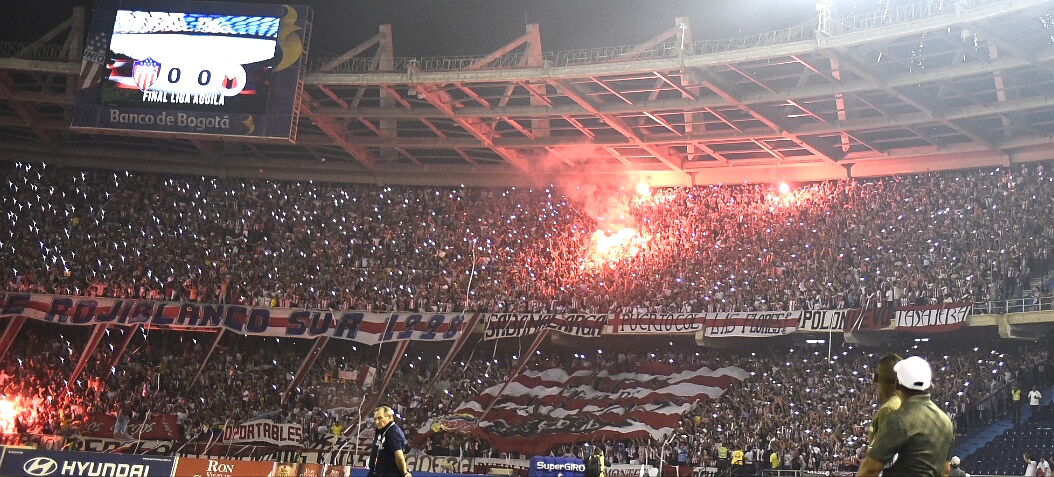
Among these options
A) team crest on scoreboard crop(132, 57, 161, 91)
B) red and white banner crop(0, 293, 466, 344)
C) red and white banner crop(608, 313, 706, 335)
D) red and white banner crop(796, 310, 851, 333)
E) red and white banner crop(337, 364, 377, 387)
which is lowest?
red and white banner crop(337, 364, 377, 387)

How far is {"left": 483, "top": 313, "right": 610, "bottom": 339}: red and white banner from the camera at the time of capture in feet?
127

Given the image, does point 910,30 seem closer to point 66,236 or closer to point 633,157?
point 633,157

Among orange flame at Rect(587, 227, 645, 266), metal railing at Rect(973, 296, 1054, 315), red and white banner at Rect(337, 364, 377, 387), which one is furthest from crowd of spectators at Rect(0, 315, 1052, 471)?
orange flame at Rect(587, 227, 645, 266)

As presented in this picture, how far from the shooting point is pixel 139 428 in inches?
1460

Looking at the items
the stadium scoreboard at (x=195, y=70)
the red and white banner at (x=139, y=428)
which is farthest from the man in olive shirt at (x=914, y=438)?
the red and white banner at (x=139, y=428)

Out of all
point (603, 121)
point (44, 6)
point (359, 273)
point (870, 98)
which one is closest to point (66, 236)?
point (44, 6)

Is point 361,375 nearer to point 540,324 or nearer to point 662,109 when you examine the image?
point 540,324

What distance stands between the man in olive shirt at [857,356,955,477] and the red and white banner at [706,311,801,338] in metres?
29.3

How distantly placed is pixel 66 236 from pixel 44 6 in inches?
406

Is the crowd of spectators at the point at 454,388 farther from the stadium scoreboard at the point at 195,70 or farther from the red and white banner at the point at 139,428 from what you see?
the stadium scoreboard at the point at 195,70

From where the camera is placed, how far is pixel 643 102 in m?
38.0

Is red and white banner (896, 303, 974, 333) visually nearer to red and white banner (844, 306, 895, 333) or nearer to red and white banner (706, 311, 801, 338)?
red and white banner (844, 306, 895, 333)

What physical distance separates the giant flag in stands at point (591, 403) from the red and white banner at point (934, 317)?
614 cm

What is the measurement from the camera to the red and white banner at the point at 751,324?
1358 inches
